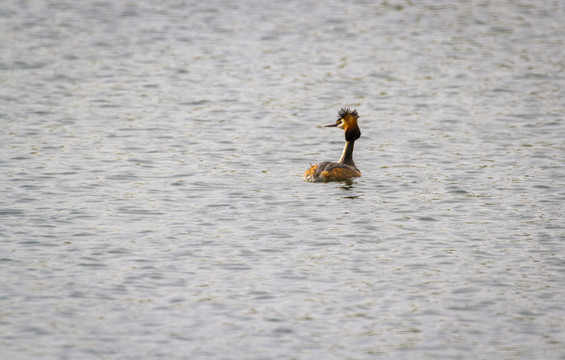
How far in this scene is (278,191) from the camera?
17.3m

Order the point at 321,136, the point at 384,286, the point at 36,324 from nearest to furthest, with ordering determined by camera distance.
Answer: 1. the point at 36,324
2. the point at 384,286
3. the point at 321,136

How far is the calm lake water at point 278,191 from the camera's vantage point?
1124 centimetres

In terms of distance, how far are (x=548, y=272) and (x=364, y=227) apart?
3291 millimetres

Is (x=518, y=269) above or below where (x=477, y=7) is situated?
below

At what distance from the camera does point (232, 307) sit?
1178cm

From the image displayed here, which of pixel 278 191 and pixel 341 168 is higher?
pixel 341 168

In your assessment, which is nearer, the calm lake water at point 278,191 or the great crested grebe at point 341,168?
the calm lake water at point 278,191

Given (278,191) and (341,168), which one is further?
(341,168)

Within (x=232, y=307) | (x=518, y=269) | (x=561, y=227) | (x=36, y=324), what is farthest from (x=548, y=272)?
(x=36, y=324)

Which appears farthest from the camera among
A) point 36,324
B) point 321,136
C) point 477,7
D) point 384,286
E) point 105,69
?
point 477,7

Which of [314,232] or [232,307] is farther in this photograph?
[314,232]

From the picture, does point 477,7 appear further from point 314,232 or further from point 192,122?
point 314,232

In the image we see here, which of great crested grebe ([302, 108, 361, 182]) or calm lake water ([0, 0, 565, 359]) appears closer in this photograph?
calm lake water ([0, 0, 565, 359])

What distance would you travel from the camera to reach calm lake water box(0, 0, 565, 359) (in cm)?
1124
